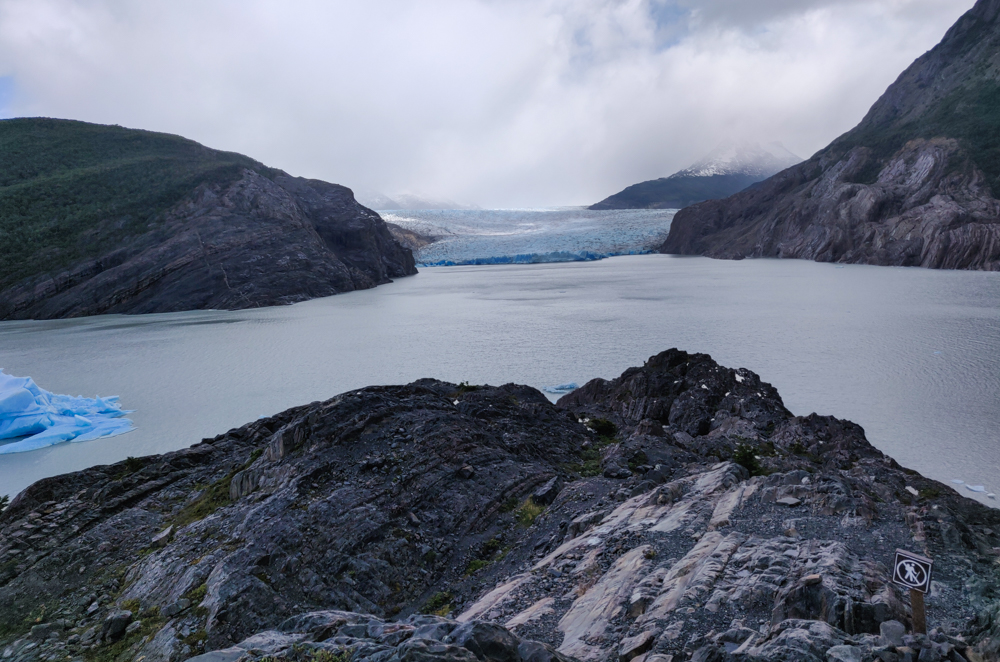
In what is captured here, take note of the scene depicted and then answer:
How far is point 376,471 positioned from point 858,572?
174 inches

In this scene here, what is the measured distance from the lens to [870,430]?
9219 mm

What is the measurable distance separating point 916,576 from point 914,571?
0.03 m

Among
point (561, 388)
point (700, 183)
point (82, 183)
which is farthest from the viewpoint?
point (700, 183)

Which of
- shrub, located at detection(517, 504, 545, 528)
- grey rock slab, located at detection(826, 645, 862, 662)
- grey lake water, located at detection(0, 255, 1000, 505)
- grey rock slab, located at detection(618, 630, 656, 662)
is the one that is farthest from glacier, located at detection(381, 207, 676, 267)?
grey rock slab, located at detection(826, 645, 862, 662)

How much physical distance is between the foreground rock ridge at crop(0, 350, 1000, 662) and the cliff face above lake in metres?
28.2

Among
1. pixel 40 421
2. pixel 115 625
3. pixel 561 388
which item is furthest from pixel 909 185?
pixel 115 625

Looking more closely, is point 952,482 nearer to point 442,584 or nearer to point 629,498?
point 629,498

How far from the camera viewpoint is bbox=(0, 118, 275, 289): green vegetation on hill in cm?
3272

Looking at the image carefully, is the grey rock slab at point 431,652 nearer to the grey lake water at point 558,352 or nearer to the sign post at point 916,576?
the sign post at point 916,576

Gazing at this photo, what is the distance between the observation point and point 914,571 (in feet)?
8.45

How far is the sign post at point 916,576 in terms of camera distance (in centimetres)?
256

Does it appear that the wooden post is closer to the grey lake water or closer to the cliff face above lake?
the grey lake water

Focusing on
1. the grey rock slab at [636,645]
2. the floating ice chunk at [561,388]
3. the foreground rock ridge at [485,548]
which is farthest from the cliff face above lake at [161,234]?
the grey rock slab at [636,645]

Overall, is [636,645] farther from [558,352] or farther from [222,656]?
[558,352]
